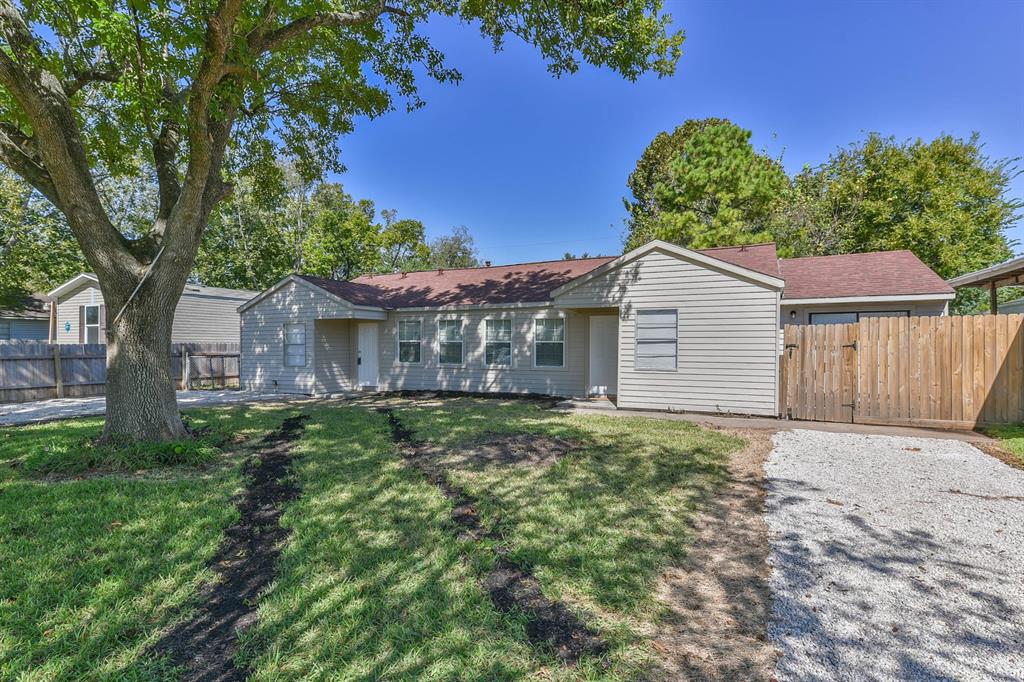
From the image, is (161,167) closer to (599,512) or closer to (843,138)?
(599,512)

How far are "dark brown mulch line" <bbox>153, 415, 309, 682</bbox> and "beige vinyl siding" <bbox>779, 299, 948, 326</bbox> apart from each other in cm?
1226

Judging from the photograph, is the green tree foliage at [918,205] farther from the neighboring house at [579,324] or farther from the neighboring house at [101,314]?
the neighboring house at [101,314]

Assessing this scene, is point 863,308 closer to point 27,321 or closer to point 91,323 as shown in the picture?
point 91,323

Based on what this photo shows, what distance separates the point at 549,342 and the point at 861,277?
28.0 ft

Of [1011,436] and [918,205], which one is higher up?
[918,205]

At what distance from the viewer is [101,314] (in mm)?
18141

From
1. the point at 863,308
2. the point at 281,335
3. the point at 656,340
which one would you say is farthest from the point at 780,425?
the point at 281,335

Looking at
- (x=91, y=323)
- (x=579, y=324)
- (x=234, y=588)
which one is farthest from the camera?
(x=91, y=323)

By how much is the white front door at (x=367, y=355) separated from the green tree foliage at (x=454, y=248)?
27.1 m

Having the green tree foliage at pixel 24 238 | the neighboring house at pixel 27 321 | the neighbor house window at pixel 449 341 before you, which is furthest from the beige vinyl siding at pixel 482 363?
the neighboring house at pixel 27 321

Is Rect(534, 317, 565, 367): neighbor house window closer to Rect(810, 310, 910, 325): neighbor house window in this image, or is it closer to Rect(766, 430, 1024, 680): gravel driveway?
Rect(810, 310, 910, 325): neighbor house window

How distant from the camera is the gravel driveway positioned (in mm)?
2469

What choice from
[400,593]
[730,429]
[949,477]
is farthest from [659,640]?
[730,429]

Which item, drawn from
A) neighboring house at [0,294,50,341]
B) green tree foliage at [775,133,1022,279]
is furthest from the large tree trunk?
neighboring house at [0,294,50,341]
